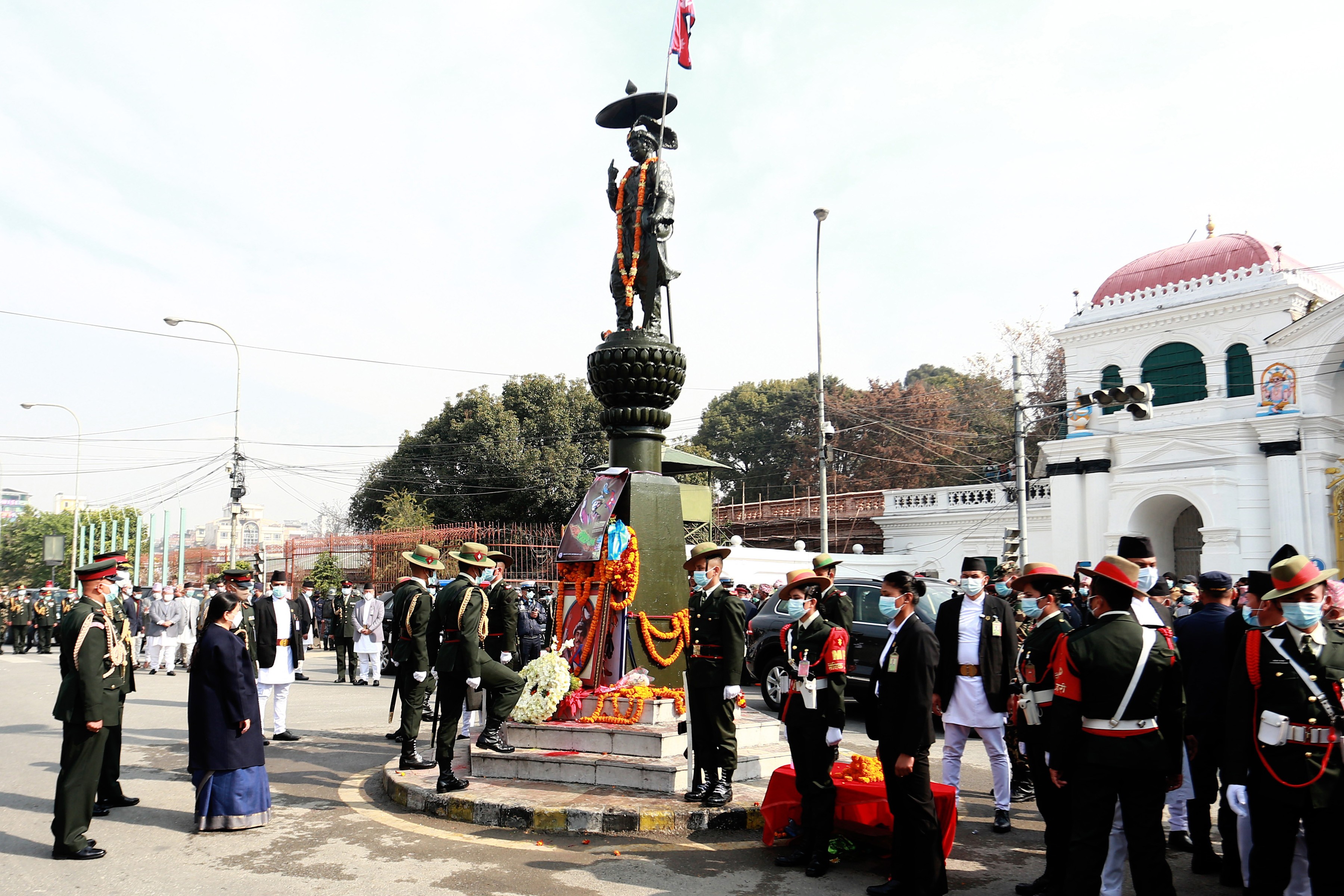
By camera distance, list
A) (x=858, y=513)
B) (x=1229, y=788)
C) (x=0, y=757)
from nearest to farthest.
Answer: (x=1229, y=788)
(x=0, y=757)
(x=858, y=513)

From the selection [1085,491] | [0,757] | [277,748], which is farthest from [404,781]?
[1085,491]

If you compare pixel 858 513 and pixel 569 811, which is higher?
pixel 858 513

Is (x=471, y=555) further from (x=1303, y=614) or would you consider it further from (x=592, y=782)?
(x=1303, y=614)

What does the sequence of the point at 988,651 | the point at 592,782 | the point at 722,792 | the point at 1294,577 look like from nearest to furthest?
the point at 1294,577
the point at 722,792
the point at 988,651
the point at 592,782

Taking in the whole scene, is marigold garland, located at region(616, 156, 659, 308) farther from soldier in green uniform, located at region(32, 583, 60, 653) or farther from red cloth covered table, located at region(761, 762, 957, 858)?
soldier in green uniform, located at region(32, 583, 60, 653)

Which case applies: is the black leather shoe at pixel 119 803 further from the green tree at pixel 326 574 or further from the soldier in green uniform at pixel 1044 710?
the green tree at pixel 326 574

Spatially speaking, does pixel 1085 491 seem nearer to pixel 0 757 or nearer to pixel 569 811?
pixel 569 811

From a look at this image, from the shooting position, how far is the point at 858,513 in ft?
99.9

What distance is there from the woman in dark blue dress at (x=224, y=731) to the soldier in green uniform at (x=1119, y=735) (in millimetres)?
5508

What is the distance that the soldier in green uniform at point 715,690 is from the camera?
7.04m

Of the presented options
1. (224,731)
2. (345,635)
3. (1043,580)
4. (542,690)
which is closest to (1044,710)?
(1043,580)

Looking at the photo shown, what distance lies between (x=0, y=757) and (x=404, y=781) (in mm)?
5620

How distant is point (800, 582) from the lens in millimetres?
6434

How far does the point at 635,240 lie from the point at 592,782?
17.5 feet
